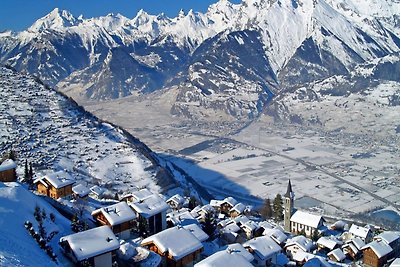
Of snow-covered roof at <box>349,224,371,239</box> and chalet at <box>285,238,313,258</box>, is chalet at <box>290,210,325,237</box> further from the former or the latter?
chalet at <box>285,238,313,258</box>

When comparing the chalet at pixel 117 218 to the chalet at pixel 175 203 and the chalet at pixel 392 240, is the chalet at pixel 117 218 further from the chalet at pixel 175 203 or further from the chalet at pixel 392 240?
the chalet at pixel 392 240

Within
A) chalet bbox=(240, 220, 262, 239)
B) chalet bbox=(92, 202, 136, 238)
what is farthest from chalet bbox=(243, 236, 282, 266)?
chalet bbox=(240, 220, 262, 239)

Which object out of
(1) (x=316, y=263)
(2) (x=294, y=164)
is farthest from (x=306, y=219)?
(2) (x=294, y=164)

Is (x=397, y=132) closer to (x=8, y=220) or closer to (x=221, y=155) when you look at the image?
(x=221, y=155)

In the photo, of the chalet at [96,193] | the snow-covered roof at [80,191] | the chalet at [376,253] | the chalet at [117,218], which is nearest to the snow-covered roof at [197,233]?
the chalet at [117,218]

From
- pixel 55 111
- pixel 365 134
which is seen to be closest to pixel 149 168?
pixel 55 111

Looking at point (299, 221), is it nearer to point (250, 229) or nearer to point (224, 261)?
point (250, 229)
